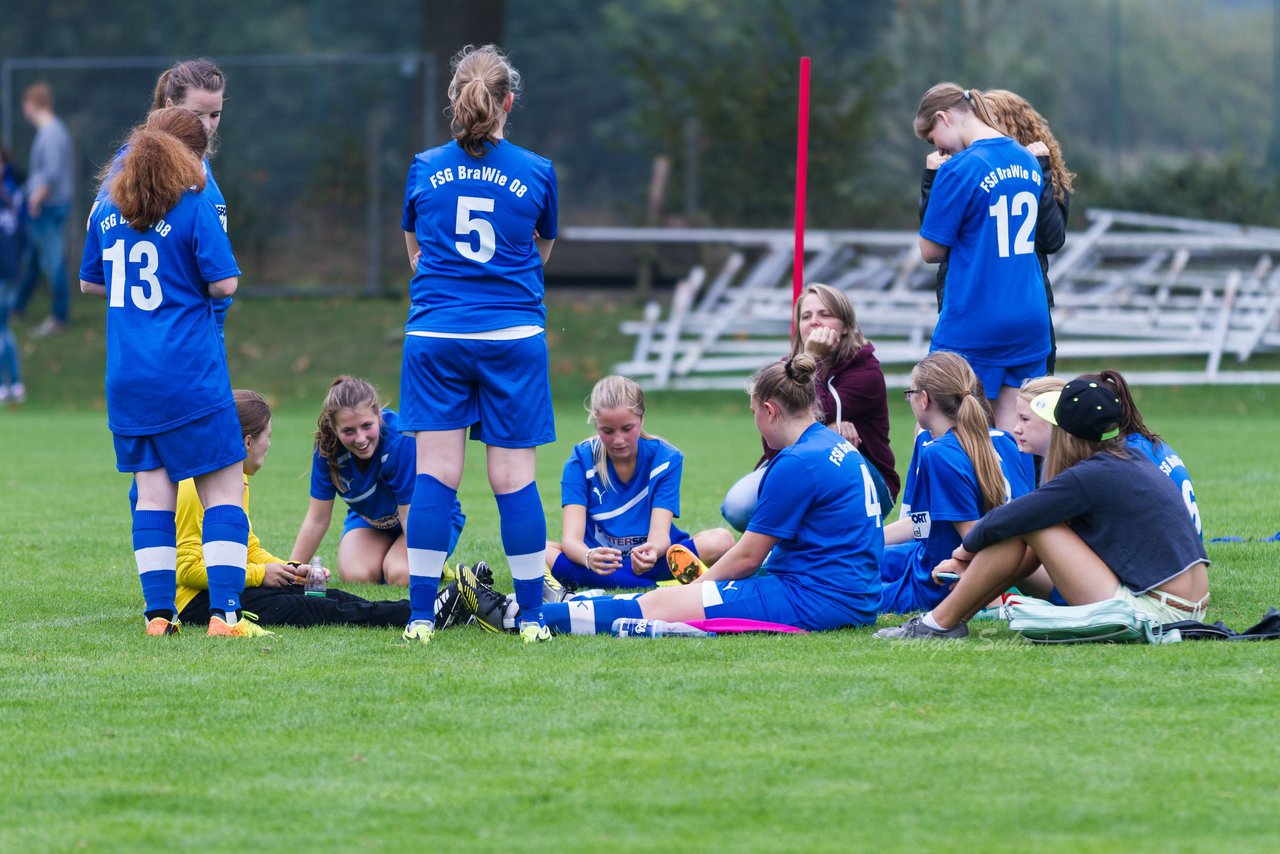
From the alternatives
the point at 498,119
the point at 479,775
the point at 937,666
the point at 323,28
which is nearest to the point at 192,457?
the point at 498,119

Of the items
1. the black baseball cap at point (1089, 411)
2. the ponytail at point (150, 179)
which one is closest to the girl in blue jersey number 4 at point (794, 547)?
the black baseball cap at point (1089, 411)

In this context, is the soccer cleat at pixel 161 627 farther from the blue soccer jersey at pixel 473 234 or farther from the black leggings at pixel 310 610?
the blue soccer jersey at pixel 473 234

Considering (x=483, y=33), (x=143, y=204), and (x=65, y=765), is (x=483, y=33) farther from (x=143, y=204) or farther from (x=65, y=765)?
(x=65, y=765)

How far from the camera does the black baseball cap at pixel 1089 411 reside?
533cm

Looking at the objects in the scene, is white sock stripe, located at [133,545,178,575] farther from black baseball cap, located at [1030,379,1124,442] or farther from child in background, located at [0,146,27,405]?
child in background, located at [0,146,27,405]

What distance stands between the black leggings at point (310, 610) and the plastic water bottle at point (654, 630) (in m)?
0.85

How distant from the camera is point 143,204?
5.68m

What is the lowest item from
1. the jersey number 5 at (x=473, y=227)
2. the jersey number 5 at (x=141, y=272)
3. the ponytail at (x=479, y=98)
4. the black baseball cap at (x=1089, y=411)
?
the black baseball cap at (x=1089, y=411)

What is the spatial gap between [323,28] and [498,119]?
91.2 ft

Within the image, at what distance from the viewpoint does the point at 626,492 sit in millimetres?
7172

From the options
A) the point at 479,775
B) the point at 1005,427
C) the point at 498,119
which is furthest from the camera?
the point at 1005,427

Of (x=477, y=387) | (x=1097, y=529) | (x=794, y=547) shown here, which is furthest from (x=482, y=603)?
(x=1097, y=529)

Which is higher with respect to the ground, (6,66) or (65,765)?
(6,66)

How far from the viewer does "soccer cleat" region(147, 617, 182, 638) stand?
590 centimetres
